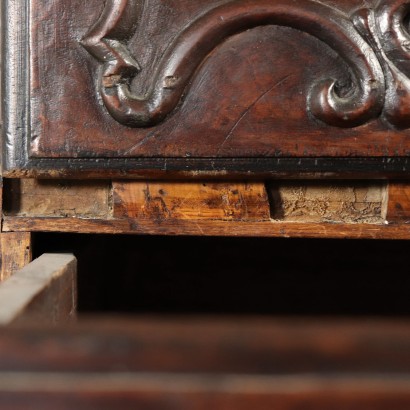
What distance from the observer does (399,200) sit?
3.02 feet

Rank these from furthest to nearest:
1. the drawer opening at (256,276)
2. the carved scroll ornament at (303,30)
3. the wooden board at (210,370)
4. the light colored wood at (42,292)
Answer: the drawer opening at (256,276) < the carved scroll ornament at (303,30) < the light colored wood at (42,292) < the wooden board at (210,370)

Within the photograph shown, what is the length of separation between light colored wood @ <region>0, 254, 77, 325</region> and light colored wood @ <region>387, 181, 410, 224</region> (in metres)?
0.51

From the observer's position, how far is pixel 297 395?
0.31 m

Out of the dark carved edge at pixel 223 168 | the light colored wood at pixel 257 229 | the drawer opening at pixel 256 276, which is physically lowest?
the drawer opening at pixel 256 276

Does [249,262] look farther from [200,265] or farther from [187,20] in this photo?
[187,20]

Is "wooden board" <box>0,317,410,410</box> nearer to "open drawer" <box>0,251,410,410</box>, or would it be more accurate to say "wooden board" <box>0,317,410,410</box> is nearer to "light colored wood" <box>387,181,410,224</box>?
"open drawer" <box>0,251,410,410</box>

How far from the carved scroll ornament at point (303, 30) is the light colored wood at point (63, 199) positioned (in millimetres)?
140

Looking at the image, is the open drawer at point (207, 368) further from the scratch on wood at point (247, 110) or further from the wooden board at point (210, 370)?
the scratch on wood at point (247, 110)

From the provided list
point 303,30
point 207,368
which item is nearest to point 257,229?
point 303,30

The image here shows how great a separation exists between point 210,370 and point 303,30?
2.25 feet

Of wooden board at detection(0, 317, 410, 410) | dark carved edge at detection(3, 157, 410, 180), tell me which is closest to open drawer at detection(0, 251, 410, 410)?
wooden board at detection(0, 317, 410, 410)

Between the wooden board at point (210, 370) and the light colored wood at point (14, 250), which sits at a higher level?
the wooden board at point (210, 370)

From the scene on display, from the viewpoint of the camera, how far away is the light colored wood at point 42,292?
1.71ft

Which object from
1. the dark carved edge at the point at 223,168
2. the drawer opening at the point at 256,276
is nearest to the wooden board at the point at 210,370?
the dark carved edge at the point at 223,168
